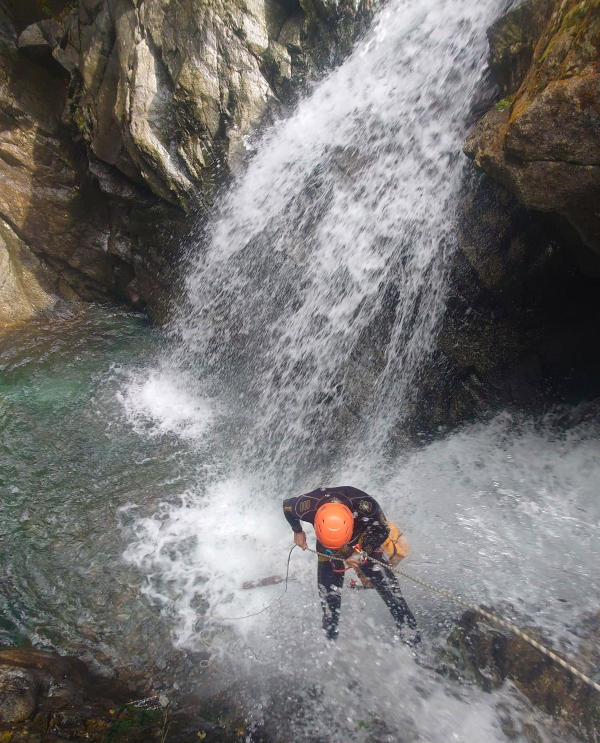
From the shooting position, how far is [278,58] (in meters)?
7.39

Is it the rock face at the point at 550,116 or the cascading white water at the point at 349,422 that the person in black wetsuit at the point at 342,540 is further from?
the rock face at the point at 550,116

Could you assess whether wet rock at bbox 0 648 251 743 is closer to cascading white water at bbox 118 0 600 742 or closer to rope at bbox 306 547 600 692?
cascading white water at bbox 118 0 600 742

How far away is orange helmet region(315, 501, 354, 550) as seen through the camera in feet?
13.1

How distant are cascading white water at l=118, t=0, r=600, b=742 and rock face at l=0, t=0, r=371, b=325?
2.24 ft

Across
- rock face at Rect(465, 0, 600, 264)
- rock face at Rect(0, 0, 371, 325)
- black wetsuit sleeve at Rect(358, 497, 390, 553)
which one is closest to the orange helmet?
black wetsuit sleeve at Rect(358, 497, 390, 553)

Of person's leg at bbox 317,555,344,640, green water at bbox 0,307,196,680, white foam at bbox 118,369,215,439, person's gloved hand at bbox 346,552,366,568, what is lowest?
green water at bbox 0,307,196,680

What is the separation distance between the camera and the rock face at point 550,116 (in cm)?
348

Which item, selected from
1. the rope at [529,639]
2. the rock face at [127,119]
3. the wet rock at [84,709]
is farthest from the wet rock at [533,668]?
the rock face at [127,119]

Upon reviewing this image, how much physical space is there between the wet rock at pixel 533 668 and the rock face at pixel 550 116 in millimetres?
4056

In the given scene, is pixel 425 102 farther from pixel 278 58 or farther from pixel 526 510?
pixel 526 510

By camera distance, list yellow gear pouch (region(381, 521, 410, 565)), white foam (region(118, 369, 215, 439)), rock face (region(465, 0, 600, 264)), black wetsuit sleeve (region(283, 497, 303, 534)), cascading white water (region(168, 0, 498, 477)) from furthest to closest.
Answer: white foam (region(118, 369, 215, 439)) → cascading white water (region(168, 0, 498, 477)) → black wetsuit sleeve (region(283, 497, 303, 534)) → yellow gear pouch (region(381, 521, 410, 565)) → rock face (region(465, 0, 600, 264))

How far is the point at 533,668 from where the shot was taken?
3990 millimetres

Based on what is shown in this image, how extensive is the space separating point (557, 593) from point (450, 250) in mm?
4287

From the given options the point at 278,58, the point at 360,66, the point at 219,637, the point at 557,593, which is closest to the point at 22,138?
the point at 278,58
